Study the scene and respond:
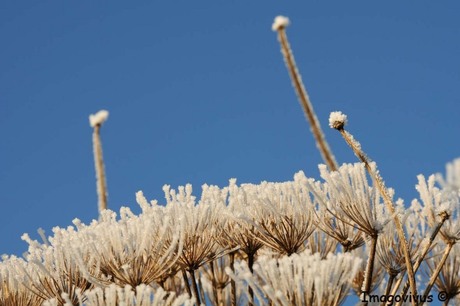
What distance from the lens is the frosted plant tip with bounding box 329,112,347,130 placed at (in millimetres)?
3311

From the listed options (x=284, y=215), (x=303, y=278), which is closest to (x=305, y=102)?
(x=284, y=215)

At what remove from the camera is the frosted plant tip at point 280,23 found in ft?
19.2

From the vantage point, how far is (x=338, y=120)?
3.31 metres

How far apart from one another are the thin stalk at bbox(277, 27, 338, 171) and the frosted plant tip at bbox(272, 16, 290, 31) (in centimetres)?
2

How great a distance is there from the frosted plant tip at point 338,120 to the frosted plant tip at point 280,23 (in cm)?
263

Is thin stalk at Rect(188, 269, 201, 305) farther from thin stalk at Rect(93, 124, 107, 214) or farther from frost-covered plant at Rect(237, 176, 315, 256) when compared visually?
thin stalk at Rect(93, 124, 107, 214)

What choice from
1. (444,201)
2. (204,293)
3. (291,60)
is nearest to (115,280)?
(204,293)

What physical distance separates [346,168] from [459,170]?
5.33ft

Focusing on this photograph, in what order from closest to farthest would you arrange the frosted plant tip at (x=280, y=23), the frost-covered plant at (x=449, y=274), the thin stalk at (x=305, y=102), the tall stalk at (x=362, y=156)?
the tall stalk at (x=362, y=156) < the frost-covered plant at (x=449, y=274) < the thin stalk at (x=305, y=102) < the frosted plant tip at (x=280, y=23)

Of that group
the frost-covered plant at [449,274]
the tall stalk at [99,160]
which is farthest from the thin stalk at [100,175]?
the frost-covered plant at [449,274]

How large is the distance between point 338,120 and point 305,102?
1837 millimetres

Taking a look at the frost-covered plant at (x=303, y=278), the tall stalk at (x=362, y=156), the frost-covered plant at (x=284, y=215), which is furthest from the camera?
the frost-covered plant at (x=284, y=215)

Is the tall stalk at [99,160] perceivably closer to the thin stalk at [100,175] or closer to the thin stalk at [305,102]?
the thin stalk at [100,175]

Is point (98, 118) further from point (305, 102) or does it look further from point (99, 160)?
point (305, 102)
